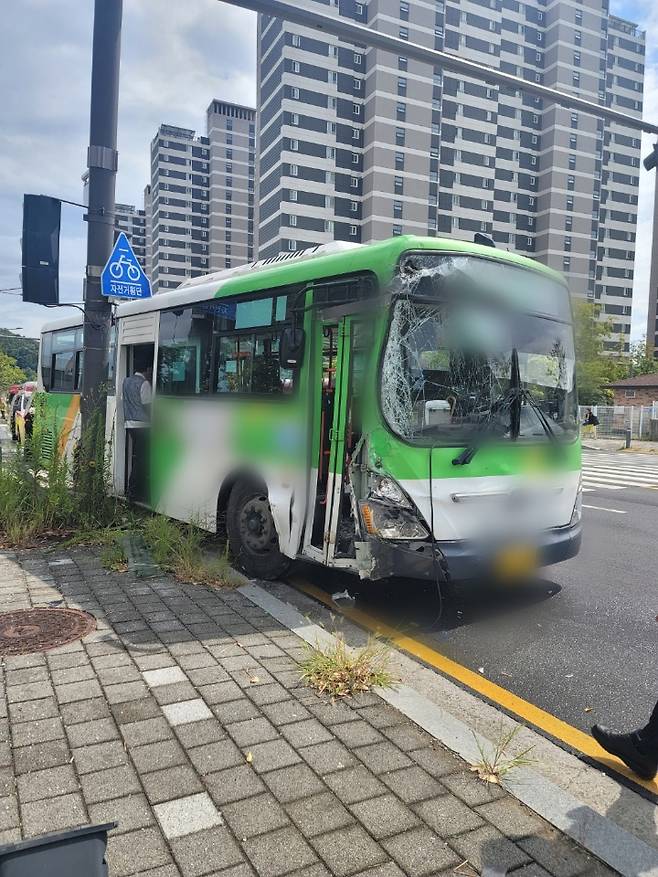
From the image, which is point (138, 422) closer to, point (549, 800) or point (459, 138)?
point (549, 800)

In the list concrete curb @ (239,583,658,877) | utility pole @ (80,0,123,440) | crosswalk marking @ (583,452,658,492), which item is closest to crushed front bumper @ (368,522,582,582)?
concrete curb @ (239,583,658,877)

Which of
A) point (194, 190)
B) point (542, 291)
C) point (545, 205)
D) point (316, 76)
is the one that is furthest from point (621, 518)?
point (194, 190)

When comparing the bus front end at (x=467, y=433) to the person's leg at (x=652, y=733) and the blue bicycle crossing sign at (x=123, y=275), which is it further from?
the blue bicycle crossing sign at (x=123, y=275)

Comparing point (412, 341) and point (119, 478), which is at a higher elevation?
point (412, 341)

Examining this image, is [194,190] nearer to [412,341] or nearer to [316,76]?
[316,76]

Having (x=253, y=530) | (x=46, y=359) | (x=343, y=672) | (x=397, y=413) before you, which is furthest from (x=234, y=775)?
(x=46, y=359)

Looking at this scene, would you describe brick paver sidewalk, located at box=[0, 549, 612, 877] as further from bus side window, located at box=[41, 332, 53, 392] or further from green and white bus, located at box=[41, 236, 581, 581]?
bus side window, located at box=[41, 332, 53, 392]

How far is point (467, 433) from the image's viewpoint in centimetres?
495

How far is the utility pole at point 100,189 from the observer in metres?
6.94

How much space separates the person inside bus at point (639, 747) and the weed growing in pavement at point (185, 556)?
10.8ft

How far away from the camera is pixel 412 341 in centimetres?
482

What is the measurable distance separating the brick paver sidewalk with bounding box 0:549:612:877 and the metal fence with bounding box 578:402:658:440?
3615cm

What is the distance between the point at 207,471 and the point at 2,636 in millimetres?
2729

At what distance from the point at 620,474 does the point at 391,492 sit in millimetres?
15526
